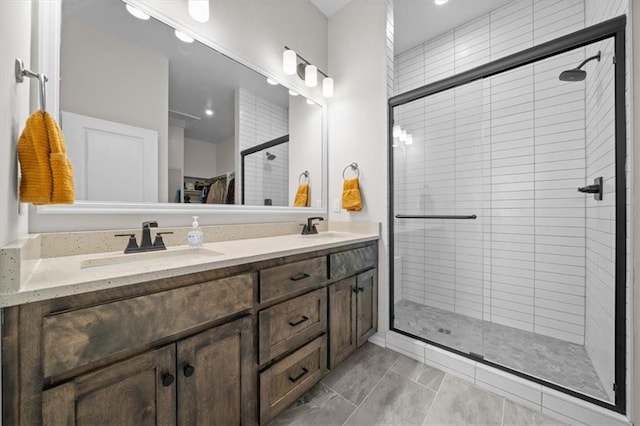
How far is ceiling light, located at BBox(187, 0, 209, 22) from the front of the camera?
137cm

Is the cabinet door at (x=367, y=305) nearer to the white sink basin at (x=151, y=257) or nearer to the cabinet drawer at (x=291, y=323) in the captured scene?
the cabinet drawer at (x=291, y=323)

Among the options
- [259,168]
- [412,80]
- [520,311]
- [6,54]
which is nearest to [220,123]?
[259,168]

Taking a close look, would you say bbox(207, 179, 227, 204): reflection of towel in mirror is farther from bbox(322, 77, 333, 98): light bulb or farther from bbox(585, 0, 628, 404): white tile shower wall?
bbox(585, 0, 628, 404): white tile shower wall

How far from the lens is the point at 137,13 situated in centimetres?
126

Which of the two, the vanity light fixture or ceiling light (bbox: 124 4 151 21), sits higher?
the vanity light fixture

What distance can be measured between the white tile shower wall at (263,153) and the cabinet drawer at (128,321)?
36.0 inches

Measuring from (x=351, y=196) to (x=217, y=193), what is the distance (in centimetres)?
102

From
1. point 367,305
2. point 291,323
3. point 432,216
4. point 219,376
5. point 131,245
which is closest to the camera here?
point 219,376

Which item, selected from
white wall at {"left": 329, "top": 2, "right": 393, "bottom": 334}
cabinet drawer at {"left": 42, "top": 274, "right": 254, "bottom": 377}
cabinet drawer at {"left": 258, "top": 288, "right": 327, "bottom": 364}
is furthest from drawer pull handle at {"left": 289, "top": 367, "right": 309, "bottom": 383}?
white wall at {"left": 329, "top": 2, "right": 393, "bottom": 334}

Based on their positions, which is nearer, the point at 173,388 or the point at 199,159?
the point at 173,388

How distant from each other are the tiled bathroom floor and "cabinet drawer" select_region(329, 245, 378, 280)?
2.13 ft

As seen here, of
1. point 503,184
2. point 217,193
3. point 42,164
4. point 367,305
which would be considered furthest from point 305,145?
point 503,184

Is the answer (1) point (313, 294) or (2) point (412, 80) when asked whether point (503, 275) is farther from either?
(2) point (412, 80)

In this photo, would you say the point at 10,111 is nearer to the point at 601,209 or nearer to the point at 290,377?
the point at 290,377
